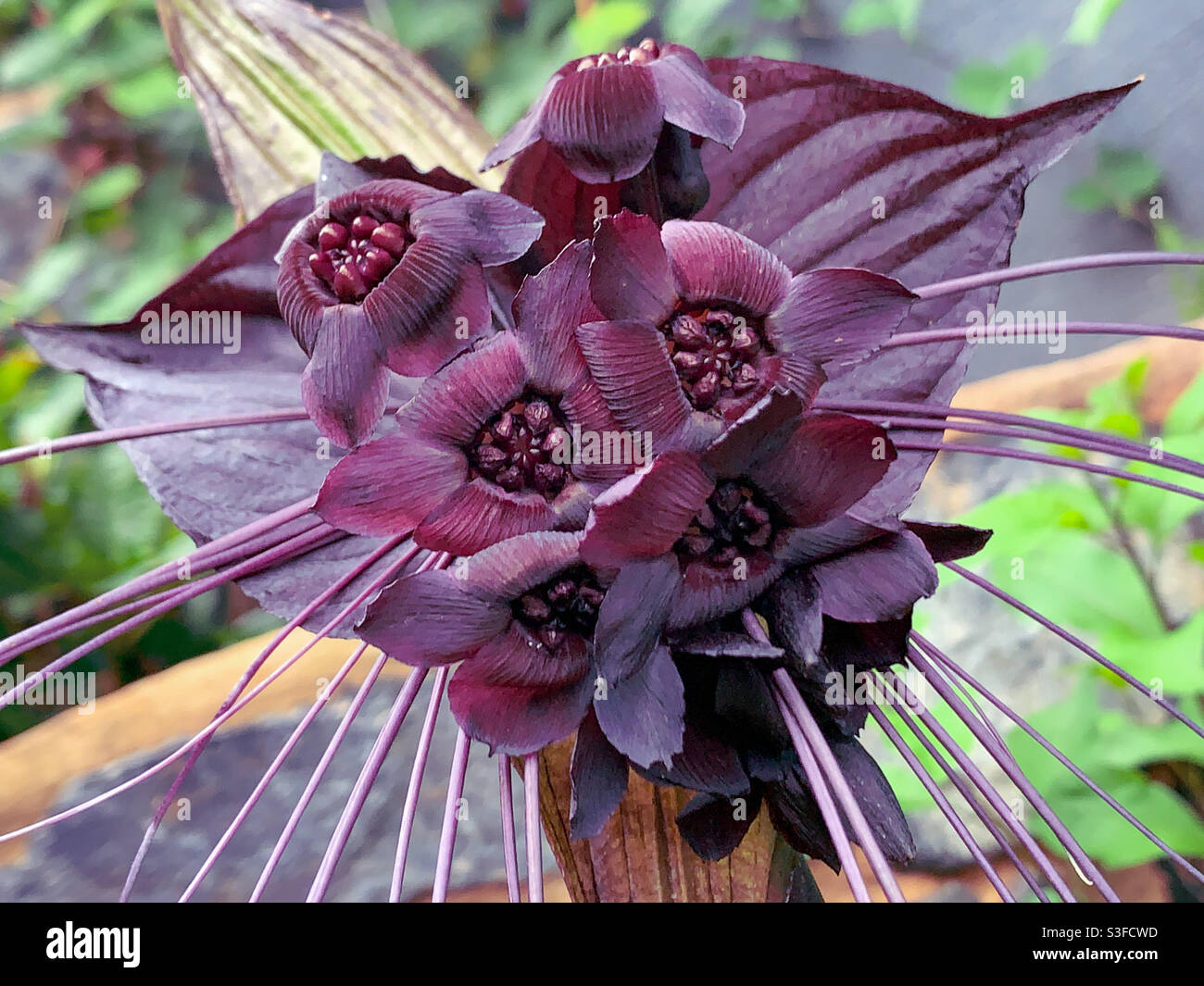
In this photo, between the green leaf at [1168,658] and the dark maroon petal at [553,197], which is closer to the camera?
the dark maroon petal at [553,197]

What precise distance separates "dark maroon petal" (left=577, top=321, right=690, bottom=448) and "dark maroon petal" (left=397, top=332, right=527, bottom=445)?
0.07ft

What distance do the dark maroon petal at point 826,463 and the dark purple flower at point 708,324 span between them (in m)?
0.01

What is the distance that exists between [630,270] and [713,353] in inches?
1.3

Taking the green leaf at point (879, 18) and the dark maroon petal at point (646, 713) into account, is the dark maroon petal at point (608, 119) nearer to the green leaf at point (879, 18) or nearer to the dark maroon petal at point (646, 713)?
the dark maroon petal at point (646, 713)

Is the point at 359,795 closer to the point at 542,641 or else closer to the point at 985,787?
the point at 542,641

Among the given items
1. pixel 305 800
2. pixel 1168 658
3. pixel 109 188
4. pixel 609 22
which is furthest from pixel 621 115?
pixel 109 188

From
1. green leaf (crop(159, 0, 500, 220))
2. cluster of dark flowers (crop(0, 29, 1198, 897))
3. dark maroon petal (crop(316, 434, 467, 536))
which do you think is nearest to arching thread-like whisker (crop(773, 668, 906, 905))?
cluster of dark flowers (crop(0, 29, 1198, 897))

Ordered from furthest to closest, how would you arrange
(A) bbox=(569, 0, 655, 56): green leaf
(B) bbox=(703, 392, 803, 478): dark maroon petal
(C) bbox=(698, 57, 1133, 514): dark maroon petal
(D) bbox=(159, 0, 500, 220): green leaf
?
(A) bbox=(569, 0, 655, 56): green leaf
(D) bbox=(159, 0, 500, 220): green leaf
(C) bbox=(698, 57, 1133, 514): dark maroon petal
(B) bbox=(703, 392, 803, 478): dark maroon petal

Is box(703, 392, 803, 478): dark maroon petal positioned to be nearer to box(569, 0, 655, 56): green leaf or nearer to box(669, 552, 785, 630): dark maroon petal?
box(669, 552, 785, 630): dark maroon petal

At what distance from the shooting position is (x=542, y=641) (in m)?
0.25

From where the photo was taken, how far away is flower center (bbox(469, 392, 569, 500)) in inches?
9.9

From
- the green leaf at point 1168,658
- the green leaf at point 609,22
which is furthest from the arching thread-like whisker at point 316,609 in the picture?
the green leaf at point 609,22

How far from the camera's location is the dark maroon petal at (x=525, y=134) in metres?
0.27

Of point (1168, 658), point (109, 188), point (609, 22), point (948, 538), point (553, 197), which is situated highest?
point (609, 22)
